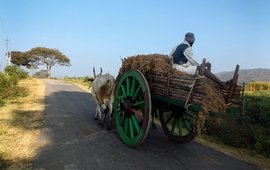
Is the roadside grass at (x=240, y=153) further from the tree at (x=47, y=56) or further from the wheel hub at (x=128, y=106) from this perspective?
the tree at (x=47, y=56)

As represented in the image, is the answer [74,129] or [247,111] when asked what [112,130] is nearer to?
[74,129]

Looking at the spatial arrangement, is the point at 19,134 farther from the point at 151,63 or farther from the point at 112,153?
the point at 151,63

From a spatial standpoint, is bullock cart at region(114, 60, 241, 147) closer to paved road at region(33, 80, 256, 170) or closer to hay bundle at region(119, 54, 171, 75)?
hay bundle at region(119, 54, 171, 75)

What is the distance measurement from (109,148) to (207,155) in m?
2.21

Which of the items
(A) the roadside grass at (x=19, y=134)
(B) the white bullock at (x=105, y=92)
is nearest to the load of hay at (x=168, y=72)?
(B) the white bullock at (x=105, y=92)

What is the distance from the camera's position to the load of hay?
4.11 m

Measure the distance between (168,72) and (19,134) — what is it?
4373 mm

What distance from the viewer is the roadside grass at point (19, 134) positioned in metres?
4.90

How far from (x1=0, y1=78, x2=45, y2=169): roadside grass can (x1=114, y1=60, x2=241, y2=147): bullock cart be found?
6.86ft

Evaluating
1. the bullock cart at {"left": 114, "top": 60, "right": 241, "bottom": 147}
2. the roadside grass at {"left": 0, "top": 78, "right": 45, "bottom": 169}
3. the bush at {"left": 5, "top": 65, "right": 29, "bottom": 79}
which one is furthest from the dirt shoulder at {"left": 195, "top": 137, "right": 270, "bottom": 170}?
the bush at {"left": 5, "top": 65, "right": 29, "bottom": 79}

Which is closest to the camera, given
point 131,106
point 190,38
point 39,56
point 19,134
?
point 190,38

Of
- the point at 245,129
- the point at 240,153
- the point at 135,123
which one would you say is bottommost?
the point at 240,153

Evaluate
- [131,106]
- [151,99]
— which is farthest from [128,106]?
[151,99]

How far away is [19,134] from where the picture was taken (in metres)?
6.71
